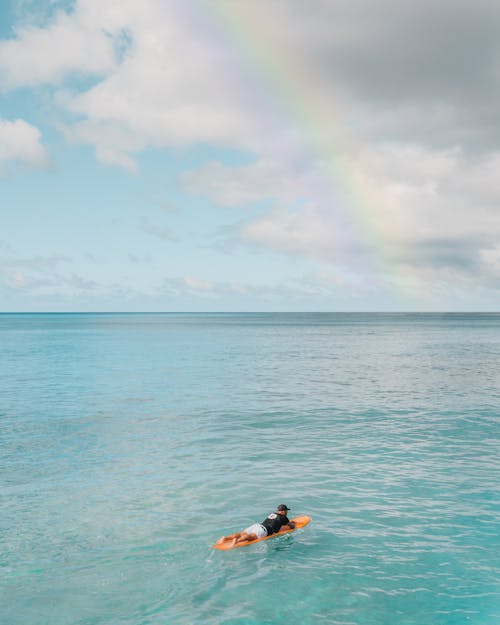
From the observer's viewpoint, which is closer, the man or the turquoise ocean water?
the turquoise ocean water

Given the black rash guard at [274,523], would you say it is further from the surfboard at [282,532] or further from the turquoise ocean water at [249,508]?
the turquoise ocean water at [249,508]

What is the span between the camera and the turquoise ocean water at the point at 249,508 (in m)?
16.9

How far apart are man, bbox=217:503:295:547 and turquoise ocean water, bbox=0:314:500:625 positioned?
0.49 meters

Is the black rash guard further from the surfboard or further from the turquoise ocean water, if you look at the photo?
the turquoise ocean water

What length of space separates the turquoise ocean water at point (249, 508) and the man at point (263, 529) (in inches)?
19.2

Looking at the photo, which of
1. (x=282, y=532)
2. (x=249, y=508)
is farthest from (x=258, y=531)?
(x=249, y=508)

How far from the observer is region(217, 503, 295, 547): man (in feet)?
66.7

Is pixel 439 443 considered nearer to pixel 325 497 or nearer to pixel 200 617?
pixel 325 497

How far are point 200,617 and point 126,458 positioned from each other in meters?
18.2

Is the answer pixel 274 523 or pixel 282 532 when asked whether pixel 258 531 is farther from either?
pixel 282 532

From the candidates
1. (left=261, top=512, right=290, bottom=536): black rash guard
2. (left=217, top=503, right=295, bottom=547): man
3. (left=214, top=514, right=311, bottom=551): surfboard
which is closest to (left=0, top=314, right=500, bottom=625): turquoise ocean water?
(left=214, top=514, right=311, bottom=551): surfboard

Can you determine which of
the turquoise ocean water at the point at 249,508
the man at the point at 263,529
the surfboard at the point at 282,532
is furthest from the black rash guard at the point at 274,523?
the turquoise ocean water at the point at 249,508

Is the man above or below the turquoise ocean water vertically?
above

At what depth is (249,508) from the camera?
24.3 m
